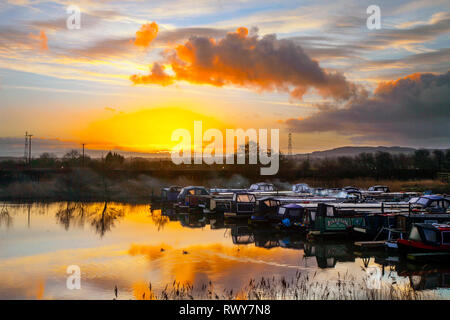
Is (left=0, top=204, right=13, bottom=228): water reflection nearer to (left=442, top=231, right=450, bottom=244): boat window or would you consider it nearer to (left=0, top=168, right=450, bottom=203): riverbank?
(left=0, top=168, right=450, bottom=203): riverbank

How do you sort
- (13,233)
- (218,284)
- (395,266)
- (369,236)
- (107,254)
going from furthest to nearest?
1. (13,233)
2. (369,236)
3. (107,254)
4. (395,266)
5. (218,284)

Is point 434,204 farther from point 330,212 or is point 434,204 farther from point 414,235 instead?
point 414,235

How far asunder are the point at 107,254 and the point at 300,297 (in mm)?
12920

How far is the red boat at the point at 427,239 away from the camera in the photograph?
22.8 meters

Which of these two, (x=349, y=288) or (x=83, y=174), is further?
(x=83, y=174)

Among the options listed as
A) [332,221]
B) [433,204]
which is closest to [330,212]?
[332,221]

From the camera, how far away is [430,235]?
23375 millimetres

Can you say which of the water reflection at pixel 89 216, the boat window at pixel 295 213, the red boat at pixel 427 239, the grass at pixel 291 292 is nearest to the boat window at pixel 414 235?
the red boat at pixel 427 239

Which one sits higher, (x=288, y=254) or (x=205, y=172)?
(x=205, y=172)

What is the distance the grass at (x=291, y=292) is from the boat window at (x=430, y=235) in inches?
217

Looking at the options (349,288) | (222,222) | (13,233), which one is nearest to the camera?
(349,288)

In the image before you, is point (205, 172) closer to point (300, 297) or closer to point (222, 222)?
point (222, 222)

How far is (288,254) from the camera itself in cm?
2556
